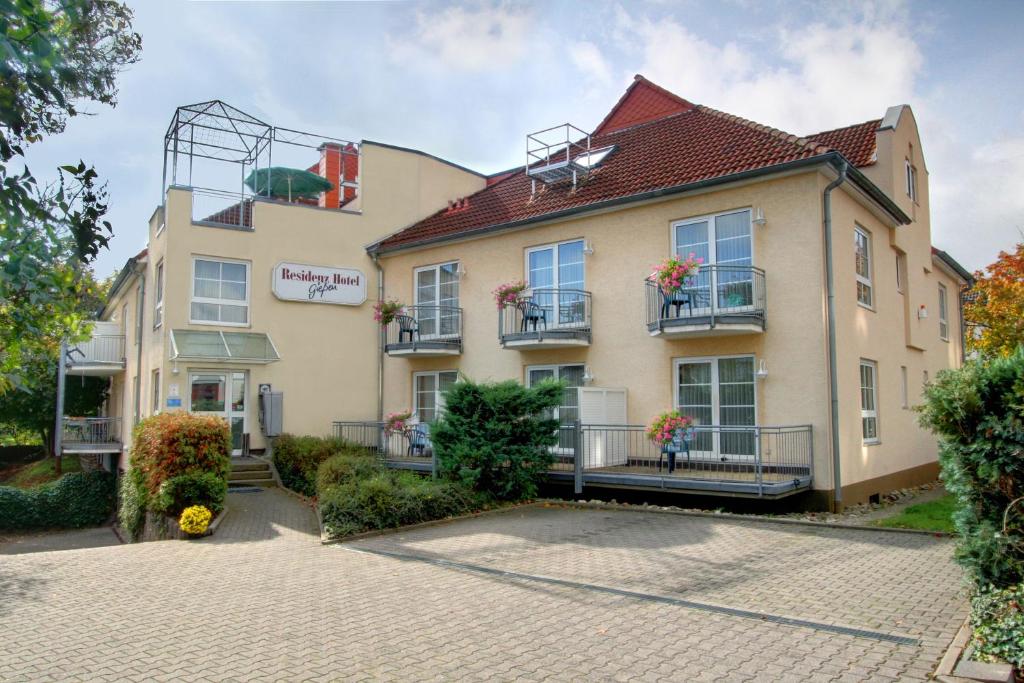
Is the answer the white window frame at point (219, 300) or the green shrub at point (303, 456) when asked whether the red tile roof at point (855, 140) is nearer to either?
the green shrub at point (303, 456)

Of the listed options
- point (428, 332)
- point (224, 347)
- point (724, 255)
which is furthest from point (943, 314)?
point (224, 347)

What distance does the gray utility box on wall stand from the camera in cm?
1812

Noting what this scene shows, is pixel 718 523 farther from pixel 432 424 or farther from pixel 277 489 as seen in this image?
pixel 277 489

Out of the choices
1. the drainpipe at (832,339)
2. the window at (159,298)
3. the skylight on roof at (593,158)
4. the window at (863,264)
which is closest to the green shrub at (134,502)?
the window at (159,298)

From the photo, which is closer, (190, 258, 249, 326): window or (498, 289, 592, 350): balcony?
(498, 289, 592, 350): balcony

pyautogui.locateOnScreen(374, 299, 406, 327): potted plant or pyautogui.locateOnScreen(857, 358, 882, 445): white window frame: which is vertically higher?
pyautogui.locateOnScreen(374, 299, 406, 327): potted plant

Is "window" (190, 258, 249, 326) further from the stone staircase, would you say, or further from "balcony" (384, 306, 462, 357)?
"balcony" (384, 306, 462, 357)

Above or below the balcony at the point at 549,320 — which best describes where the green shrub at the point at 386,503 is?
below

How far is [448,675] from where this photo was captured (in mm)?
5031

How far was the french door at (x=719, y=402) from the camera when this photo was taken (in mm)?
13273

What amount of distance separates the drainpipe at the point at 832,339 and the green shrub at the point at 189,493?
1006 centimetres

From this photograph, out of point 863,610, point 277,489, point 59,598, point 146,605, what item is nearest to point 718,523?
point 863,610

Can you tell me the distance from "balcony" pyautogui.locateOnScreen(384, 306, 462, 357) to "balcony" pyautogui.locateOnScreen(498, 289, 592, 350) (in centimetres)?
199

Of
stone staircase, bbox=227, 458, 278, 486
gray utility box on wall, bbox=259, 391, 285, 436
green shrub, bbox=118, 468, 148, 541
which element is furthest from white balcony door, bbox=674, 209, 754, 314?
green shrub, bbox=118, 468, 148, 541
